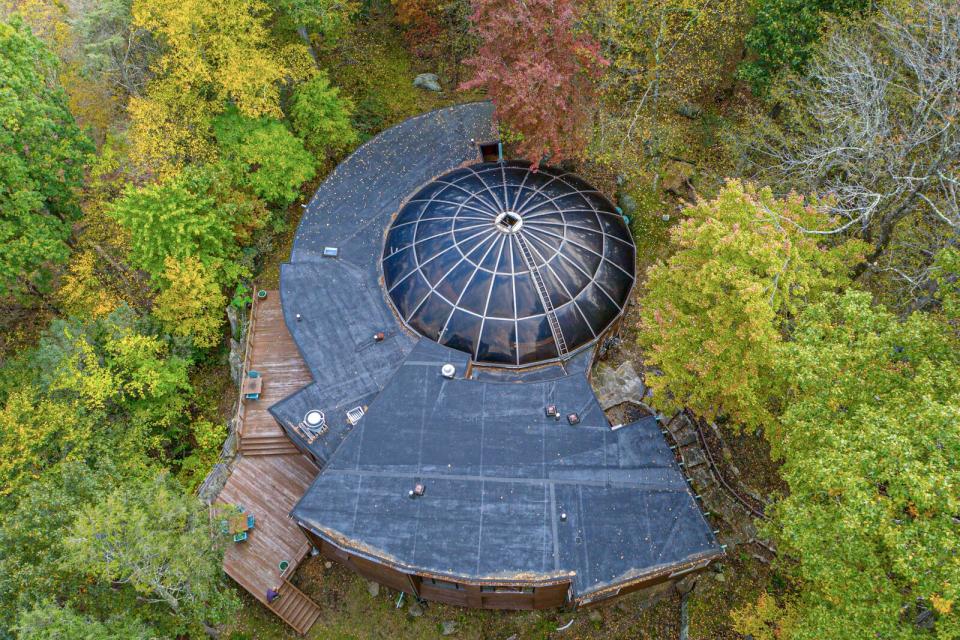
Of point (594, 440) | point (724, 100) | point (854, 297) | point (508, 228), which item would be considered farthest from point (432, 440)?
point (724, 100)

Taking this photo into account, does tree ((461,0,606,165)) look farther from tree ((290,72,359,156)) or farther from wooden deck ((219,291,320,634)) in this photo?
wooden deck ((219,291,320,634))

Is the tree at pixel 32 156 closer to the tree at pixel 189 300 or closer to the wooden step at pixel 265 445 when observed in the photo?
the tree at pixel 189 300

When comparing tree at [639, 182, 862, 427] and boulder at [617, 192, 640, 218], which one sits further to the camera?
boulder at [617, 192, 640, 218]

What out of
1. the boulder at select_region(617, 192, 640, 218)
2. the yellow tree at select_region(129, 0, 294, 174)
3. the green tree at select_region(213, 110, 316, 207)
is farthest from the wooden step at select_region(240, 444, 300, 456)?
the boulder at select_region(617, 192, 640, 218)

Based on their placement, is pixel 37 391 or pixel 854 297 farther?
pixel 37 391

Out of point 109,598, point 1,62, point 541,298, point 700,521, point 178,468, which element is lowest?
point 178,468

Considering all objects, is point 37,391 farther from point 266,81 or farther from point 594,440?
point 594,440
